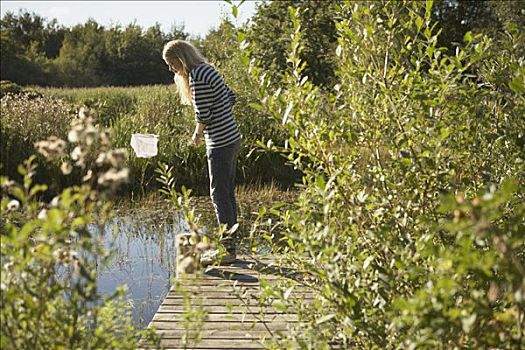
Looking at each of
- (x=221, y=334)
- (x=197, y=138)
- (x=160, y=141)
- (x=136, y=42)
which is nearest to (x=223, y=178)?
(x=197, y=138)

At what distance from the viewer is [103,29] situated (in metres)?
38.7

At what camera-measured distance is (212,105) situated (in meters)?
4.95

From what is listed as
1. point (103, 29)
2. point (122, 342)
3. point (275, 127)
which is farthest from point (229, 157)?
point (103, 29)

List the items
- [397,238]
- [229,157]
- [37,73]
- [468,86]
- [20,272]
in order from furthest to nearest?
[37,73] → [229,157] → [468,86] → [397,238] → [20,272]

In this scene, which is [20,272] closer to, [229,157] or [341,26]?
[341,26]

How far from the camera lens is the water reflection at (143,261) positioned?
18.0ft

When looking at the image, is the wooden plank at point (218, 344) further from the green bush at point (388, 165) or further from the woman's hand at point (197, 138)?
the woman's hand at point (197, 138)

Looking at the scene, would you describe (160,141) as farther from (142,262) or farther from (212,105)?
(212,105)

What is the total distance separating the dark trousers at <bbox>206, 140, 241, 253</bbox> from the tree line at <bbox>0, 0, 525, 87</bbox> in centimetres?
1106

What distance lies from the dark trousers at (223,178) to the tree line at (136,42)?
11058 mm

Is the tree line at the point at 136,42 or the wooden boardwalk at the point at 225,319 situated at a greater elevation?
the tree line at the point at 136,42

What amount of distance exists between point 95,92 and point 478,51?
20172 mm

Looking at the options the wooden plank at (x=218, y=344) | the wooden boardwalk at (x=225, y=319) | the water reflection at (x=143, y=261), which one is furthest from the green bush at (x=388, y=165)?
the water reflection at (x=143, y=261)

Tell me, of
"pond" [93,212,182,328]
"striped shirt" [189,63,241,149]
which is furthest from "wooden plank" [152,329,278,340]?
"striped shirt" [189,63,241,149]
